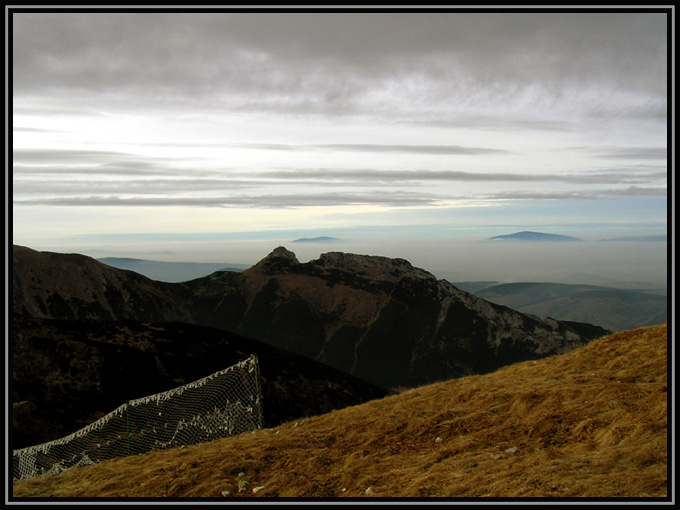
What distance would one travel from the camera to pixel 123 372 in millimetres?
42750

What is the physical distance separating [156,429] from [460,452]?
1084 centimetres

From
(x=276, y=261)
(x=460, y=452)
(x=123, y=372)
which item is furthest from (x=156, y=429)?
(x=276, y=261)

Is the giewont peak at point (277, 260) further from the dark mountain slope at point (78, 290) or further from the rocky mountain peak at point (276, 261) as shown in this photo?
the dark mountain slope at point (78, 290)

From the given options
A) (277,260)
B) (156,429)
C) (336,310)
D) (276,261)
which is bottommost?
(336,310)

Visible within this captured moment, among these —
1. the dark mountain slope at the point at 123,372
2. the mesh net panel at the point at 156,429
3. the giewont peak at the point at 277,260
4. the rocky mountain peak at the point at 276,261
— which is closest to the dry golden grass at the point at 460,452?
the mesh net panel at the point at 156,429

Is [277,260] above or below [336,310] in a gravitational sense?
above

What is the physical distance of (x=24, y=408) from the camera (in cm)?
3077

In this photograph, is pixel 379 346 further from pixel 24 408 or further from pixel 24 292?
pixel 24 408

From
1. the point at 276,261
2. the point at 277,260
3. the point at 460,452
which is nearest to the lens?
the point at 460,452

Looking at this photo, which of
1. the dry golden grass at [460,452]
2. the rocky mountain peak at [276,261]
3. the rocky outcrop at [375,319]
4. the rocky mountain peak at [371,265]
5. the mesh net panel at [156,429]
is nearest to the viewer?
the dry golden grass at [460,452]

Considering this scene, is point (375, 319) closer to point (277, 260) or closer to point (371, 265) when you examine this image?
point (371, 265)

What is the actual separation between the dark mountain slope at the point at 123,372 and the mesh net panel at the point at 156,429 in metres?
14.3

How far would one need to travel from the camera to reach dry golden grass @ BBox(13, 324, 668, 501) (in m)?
7.44

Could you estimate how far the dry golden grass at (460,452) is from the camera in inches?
293
